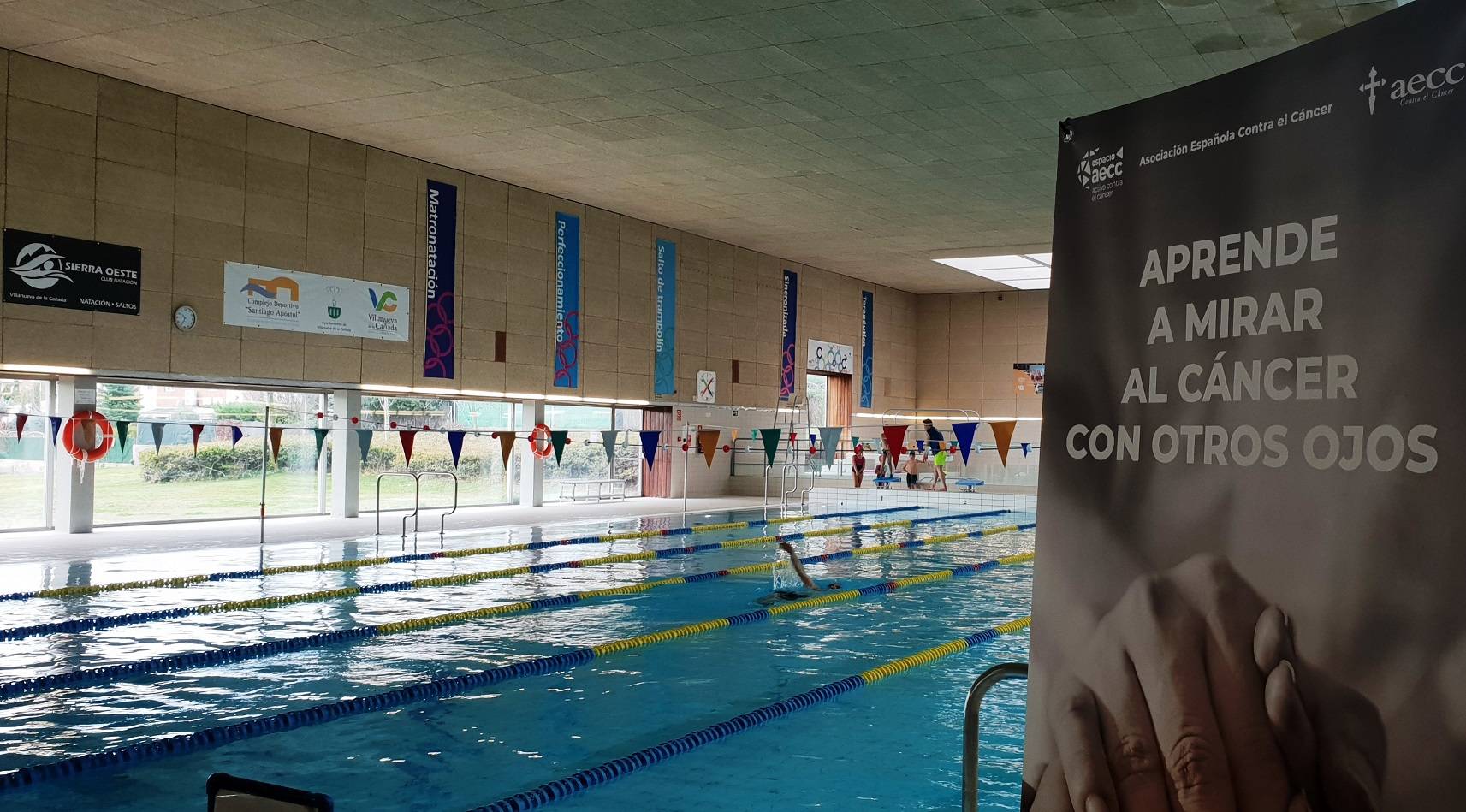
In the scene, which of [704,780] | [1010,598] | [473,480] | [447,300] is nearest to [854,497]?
[473,480]

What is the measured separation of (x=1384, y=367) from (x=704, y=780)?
374cm

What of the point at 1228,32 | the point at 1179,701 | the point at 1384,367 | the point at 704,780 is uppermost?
the point at 1228,32

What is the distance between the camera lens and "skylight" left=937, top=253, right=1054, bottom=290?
21500mm

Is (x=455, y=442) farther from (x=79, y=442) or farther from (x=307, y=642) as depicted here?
A: (x=307, y=642)

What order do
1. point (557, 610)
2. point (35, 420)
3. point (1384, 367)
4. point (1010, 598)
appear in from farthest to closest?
point (35, 420)
point (1010, 598)
point (557, 610)
point (1384, 367)

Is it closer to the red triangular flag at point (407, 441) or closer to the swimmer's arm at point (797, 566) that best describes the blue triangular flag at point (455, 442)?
the red triangular flag at point (407, 441)

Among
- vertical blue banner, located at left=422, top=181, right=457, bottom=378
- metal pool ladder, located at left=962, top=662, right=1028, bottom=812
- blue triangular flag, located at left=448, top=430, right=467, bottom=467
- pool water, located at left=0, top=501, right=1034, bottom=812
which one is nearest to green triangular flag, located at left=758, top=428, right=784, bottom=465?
blue triangular flag, located at left=448, top=430, right=467, bottom=467

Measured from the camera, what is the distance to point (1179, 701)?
1903 mm

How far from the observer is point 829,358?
79.1 feet

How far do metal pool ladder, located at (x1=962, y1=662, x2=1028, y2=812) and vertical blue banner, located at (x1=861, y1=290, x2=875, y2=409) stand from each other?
22.7m

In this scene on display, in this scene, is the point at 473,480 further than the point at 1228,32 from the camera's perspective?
Yes

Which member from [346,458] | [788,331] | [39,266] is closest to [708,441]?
[346,458]

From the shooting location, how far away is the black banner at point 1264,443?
5.09ft

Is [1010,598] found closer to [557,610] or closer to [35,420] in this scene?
[557,610]
